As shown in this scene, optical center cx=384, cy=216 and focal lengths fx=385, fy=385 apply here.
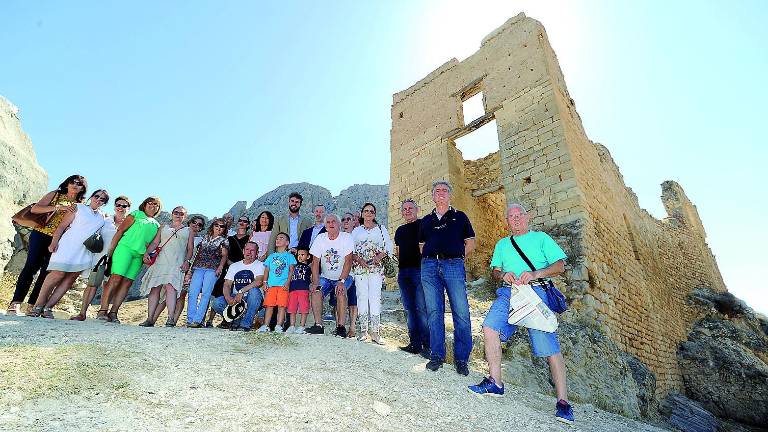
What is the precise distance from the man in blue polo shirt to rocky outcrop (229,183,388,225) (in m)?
24.1

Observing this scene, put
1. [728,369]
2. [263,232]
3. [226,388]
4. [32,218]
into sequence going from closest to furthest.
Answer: [226,388]
[32,218]
[263,232]
[728,369]

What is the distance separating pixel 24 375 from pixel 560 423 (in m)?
3.05

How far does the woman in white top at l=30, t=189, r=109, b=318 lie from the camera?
12.8 ft

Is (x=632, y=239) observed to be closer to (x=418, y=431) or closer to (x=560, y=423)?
(x=560, y=423)

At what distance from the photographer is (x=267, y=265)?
15.2 ft

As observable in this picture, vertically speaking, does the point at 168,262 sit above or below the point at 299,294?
above

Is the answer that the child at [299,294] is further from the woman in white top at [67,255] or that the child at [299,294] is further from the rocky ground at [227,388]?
the woman in white top at [67,255]

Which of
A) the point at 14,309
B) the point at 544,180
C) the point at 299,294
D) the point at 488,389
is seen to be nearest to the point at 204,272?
the point at 299,294

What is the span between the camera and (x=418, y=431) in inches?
77.8

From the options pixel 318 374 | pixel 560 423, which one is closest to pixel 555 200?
pixel 560 423

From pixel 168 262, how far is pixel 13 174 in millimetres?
3585

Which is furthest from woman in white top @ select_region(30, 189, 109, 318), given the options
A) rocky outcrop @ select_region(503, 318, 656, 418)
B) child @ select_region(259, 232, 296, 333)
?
rocky outcrop @ select_region(503, 318, 656, 418)

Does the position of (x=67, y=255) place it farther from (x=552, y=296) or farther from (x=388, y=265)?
(x=552, y=296)

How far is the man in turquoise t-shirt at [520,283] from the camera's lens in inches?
109
